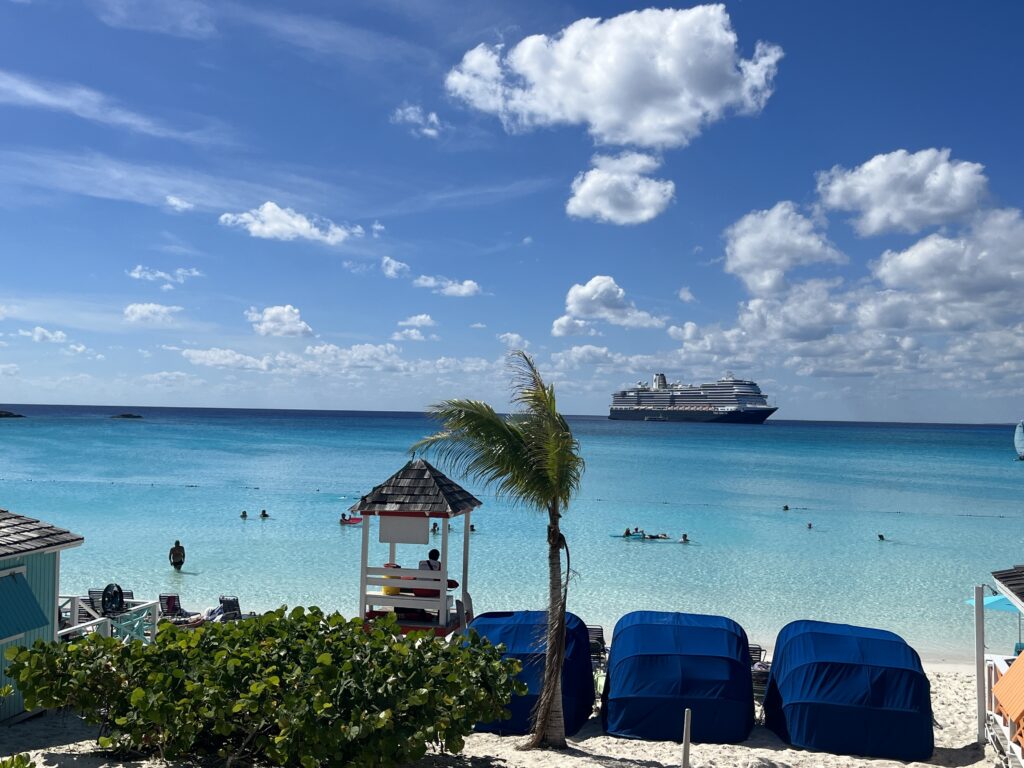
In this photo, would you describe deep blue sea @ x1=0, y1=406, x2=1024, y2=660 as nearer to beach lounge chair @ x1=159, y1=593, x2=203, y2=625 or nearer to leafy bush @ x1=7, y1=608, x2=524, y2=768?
beach lounge chair @ x1=159, y1=593, x2=203, y2=625

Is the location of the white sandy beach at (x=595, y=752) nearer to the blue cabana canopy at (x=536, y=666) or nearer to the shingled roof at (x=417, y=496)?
the blue cabana canopy at (x=536, y=666)

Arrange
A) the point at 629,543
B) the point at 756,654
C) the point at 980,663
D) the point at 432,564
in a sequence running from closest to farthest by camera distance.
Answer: the point at 980,663 → the point at 756,654 → the point at 432,564 → the point at 629,543

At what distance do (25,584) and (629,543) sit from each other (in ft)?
72.5

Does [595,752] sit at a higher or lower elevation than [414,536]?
lower

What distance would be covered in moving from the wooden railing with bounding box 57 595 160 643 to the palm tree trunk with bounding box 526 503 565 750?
6070 millimetres

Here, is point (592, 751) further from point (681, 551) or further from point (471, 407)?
point (681, 551)

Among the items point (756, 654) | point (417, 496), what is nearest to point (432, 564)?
point (417, 496)

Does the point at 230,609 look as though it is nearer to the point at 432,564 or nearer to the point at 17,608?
the point at 432,564

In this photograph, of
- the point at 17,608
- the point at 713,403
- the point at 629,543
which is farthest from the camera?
the point at 713,403

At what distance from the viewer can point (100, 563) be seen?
80.8 feet

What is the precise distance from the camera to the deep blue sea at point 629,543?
20984 millimetres

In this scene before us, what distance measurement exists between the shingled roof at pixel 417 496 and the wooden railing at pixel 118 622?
386cm

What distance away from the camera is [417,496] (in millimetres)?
13625

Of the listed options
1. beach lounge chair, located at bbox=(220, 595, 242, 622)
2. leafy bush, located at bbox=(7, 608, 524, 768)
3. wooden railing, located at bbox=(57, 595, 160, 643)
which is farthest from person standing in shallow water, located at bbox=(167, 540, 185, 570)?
leafy bush, located at bbox=(7, 608, 524, 768)
